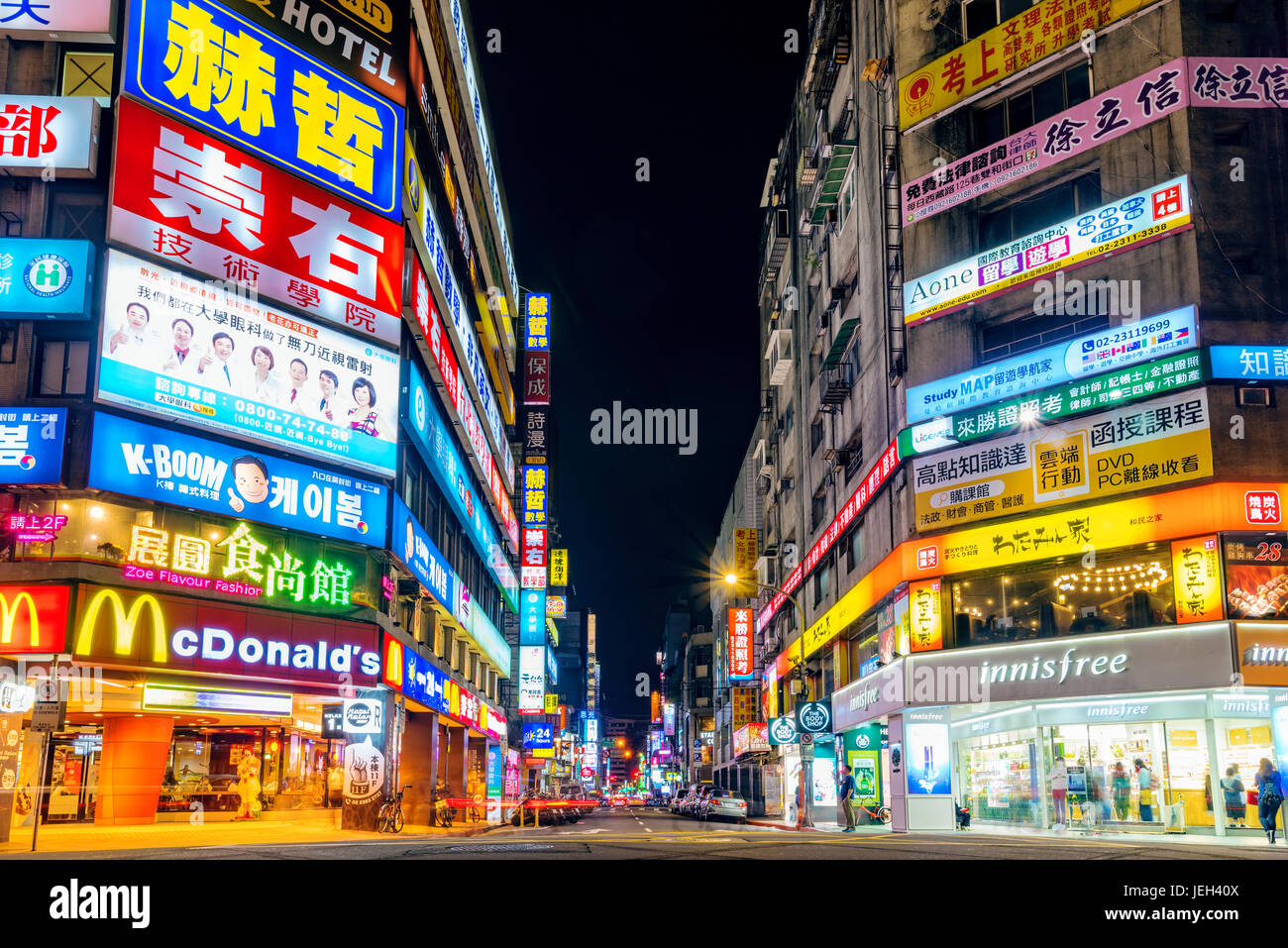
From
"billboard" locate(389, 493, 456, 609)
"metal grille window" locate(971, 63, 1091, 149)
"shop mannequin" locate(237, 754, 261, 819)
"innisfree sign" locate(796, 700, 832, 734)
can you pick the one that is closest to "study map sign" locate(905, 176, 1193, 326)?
"metal grille window" locate(971, 63, 1091, 149)

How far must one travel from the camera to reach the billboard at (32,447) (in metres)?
27.5

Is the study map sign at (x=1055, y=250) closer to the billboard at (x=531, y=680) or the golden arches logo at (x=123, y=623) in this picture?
the golden arches logo at (x=123, y=623)

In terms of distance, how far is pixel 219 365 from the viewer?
3120 cm

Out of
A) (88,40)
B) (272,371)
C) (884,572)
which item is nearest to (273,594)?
(272,371)

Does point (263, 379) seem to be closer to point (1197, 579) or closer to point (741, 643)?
point (1197, 579)

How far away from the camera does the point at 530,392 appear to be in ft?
266

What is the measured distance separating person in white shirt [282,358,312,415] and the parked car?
32.0m

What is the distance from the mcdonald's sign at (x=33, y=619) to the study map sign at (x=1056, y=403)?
24032mm

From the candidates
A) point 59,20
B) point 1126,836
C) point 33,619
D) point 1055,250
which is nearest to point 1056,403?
point 1055,250

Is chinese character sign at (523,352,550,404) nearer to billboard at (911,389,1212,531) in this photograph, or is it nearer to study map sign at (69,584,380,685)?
study map sign at (69,584,380,685)

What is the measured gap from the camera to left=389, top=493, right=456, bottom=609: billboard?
3638 cm

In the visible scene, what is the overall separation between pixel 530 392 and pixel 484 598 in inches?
869

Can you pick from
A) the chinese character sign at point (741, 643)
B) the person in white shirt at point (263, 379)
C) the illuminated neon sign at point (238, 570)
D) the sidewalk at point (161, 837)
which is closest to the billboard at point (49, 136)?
the person in white shirt at point (263, 379)

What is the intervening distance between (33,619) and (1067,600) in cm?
2686
